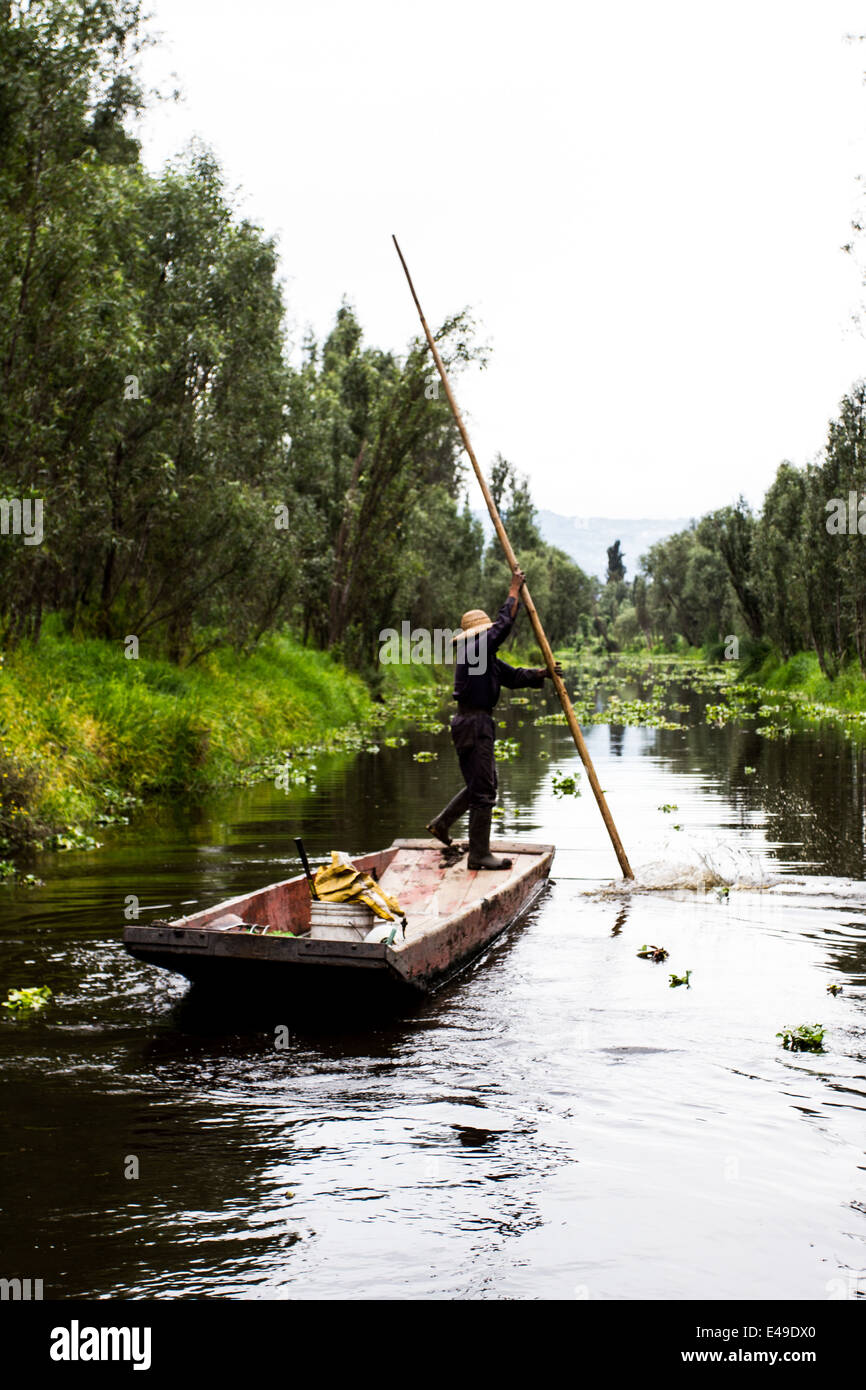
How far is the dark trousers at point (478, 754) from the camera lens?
11.2m

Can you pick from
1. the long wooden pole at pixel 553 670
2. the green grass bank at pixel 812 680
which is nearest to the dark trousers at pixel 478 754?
the long wooden pole at pixel 553 670

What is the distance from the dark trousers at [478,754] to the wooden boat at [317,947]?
73 centimetres

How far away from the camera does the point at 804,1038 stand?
25.8 ft

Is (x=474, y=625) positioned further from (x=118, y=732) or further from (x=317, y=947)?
(x=118, y=732)

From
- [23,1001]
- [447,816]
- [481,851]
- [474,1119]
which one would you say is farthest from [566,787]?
[474,1119]

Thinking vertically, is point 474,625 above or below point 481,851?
above

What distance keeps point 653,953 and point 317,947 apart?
11.1 ft

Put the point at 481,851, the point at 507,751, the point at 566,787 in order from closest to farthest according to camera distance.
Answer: the point at 481,851 < the point at 566,787 < the point at 507,751

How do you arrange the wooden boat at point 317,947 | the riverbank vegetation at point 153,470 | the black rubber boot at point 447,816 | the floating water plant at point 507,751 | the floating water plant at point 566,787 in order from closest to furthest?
the wooden boat at point 317,947, the black rubber boot at point 447,816, the riverbank vegetation at point 153,470, the floating water plant at point 566,787, the floating water plant at point 507,751

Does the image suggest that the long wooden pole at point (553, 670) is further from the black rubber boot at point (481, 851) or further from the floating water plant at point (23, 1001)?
the floating water plant at point (23, 1001)

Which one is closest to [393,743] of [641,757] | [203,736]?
[641,757]

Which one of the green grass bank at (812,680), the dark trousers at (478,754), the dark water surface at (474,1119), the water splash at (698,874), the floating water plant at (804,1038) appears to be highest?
the green grass bank at (812,680)

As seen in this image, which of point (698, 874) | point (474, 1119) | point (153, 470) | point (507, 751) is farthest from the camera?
point (507, 751)
